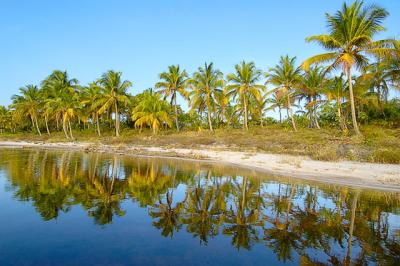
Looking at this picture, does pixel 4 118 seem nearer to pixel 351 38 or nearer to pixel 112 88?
pixel 112 88

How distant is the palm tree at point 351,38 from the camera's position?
2273cm

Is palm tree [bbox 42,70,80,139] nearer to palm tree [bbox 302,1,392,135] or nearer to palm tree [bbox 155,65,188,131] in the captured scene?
palm tree [bbox 155,65,188,131]

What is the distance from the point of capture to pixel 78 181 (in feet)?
43.1

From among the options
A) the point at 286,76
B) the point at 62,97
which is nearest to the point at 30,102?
the point at 62,97

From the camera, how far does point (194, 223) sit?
7699mm

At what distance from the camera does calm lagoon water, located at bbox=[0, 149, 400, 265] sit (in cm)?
570

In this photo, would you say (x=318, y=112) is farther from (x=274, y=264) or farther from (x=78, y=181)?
(x=274, y=264)

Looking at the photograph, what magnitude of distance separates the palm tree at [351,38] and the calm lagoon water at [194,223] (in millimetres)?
15055

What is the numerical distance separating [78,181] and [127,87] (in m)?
33.7

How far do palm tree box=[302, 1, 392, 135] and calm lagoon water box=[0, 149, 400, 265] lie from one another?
49.4ft

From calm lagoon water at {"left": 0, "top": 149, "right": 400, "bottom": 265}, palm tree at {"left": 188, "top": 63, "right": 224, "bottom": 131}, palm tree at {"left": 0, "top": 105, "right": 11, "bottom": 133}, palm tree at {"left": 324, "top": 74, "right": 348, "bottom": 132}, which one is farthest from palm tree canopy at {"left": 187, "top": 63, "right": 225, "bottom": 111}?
palm tree at {"left": 0, "top": 105, "right": 11, "bottom": 133}

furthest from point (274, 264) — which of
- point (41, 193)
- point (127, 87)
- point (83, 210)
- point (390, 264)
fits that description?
point (127, 87)

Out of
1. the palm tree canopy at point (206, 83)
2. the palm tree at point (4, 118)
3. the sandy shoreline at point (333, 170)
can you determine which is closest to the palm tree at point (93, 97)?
the palm tree canopy at point (206, 83)

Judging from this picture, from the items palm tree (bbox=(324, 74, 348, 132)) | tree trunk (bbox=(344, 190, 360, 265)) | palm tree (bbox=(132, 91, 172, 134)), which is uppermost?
palm tree (bbox=(324, 74, 348, 132))
